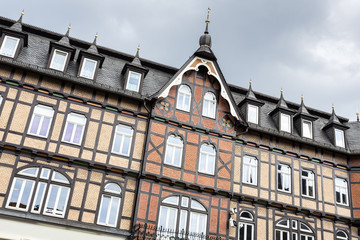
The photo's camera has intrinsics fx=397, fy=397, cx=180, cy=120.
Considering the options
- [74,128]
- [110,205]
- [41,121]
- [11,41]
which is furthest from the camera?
[11,41]

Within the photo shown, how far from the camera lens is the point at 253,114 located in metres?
25.1

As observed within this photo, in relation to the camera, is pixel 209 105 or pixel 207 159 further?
pixel 209 105

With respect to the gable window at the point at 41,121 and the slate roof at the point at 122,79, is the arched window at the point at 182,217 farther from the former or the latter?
the gable window at the point at 41,121

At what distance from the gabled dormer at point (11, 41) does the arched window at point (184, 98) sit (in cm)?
919

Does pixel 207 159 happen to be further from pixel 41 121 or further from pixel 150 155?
pixel 41 121

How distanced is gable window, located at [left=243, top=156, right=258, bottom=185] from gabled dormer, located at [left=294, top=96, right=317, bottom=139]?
4309mm

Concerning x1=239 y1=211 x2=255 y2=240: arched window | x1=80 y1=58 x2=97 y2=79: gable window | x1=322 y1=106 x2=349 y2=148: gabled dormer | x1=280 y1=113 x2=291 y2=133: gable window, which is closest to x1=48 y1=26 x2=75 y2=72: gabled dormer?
x1=80 y1=58 x2=97 y2=79: gable window

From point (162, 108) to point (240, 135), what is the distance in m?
5.06

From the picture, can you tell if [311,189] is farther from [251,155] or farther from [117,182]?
[117,182]

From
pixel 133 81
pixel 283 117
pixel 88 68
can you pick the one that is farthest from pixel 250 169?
pixel 88 68

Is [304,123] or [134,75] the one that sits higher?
[134,75]

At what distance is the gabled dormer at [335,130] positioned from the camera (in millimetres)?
26177

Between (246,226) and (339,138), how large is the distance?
952 centimetres

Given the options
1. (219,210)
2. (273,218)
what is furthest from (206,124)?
(273,218)
